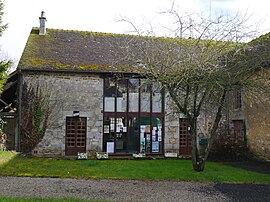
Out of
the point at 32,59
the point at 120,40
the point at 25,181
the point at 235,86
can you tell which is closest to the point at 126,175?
the point at 25,181

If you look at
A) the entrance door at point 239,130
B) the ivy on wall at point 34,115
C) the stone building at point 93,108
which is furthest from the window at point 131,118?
the entrance door at point 239,130

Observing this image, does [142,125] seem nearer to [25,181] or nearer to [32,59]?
[32,59]

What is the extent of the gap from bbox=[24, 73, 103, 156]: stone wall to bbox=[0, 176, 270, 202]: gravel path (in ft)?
18.4

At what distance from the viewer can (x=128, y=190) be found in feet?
26.5

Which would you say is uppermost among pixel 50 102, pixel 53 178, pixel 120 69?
pixel 120 69

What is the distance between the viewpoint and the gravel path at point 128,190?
7.39m

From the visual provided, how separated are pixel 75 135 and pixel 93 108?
1.55 meters

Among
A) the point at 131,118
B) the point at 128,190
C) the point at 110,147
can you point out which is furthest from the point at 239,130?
the point at 128,190

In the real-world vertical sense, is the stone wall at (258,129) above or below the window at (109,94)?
below

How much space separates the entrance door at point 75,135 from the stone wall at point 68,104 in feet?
0.77

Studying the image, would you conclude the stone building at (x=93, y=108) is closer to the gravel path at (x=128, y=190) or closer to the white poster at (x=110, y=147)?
the white poster at (x=110, y=147)

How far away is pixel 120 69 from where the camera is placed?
1566 cm

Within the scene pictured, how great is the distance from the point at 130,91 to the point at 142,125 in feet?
5.96

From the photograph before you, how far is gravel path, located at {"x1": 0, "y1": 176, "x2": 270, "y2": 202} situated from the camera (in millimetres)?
7391
